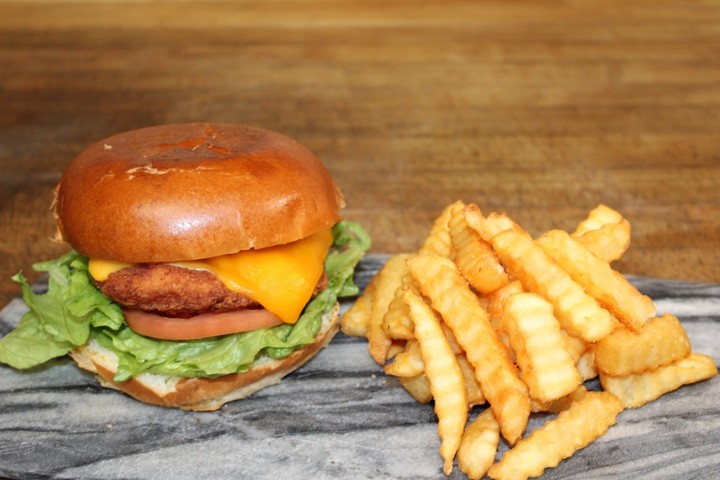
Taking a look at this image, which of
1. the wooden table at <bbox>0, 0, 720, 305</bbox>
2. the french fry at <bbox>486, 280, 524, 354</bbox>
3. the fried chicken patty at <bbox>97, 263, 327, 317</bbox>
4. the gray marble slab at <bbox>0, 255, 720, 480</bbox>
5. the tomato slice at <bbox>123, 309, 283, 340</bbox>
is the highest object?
the french fry at <bbox>486, 280, 524, 354</bbox>

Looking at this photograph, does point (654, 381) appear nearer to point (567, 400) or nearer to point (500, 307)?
point (567, 400)

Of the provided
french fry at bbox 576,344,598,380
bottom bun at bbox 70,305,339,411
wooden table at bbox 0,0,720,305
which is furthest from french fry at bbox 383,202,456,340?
wooden table at bbox 0,0,720,305

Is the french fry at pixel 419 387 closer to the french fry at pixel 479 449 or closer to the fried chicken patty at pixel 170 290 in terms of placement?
the french fry at pixel 479 449

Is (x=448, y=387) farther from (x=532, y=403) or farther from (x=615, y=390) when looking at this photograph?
(x=615, y=390)

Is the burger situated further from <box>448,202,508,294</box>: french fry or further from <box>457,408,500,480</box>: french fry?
<box>457,408,500,480</box>: french fry

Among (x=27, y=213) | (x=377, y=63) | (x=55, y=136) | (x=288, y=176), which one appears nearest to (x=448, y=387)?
(x=288, y=176)

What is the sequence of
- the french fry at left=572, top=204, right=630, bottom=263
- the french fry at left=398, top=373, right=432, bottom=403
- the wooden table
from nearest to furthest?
the french fry at left=398, top=373, right=432, bottom=403 → the french fry at left=572, top=204, right=630, bottom=263 → the wooden table
